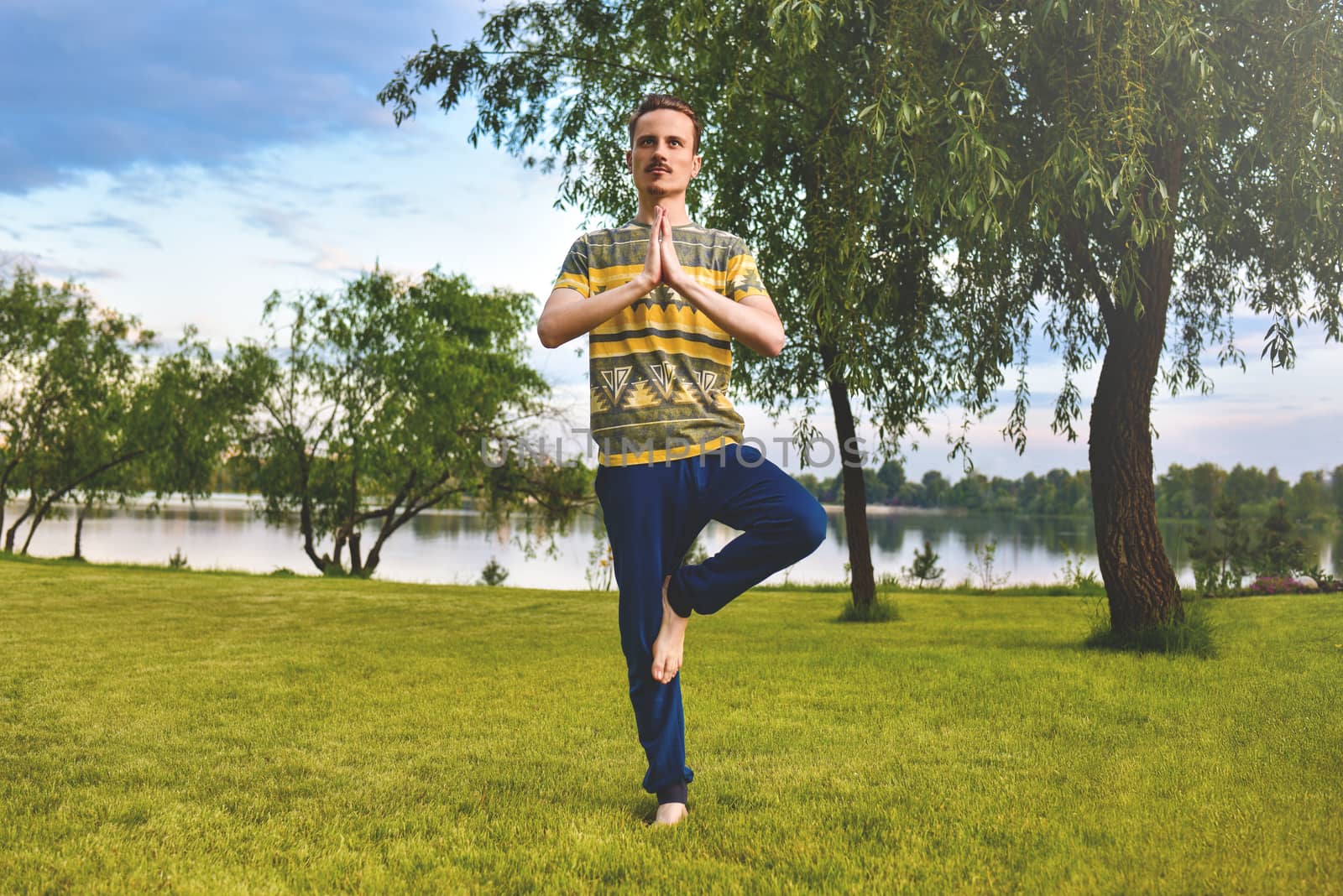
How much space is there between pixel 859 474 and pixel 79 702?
7117 mm

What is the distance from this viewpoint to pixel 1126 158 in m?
5.68

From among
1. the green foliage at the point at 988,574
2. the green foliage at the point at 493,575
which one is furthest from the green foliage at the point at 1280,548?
the green foliage at the point at 493,575

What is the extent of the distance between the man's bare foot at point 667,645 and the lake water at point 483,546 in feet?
25.5

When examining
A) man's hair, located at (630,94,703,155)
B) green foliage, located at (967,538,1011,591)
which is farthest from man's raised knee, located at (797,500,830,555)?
green foliage, located at (967,538,1011,591)

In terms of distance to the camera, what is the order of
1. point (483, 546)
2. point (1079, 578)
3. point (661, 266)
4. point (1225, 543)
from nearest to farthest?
point (661, 266)
point (1079, 578)
point (1225, 543)
point (483, 546)

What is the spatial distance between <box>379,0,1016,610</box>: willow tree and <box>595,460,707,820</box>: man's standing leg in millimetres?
3749

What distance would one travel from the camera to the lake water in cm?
2084

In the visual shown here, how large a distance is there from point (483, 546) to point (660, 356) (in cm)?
3605

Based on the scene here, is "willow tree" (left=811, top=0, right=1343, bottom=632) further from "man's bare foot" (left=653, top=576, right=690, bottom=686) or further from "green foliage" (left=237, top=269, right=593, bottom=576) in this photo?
"green foliage" (left=237, top=269, right=593, bottom=576)

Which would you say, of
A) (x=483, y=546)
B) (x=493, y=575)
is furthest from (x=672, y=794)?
(x=483, y=546)

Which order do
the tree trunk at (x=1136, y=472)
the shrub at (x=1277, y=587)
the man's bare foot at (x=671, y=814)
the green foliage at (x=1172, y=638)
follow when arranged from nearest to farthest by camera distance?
the man's bare foot at (x=671, y=814) < the green foliage at (x=1172, y=638) < the tree trunk at (x=1136, y=472) < the shrub at (x=1277, y=587)

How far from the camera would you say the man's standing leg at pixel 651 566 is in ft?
9.48

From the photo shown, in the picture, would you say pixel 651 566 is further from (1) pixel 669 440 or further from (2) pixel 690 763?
(2) pixel 690 763

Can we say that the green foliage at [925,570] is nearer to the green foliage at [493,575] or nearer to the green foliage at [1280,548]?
the green foliage at [1280,548]
